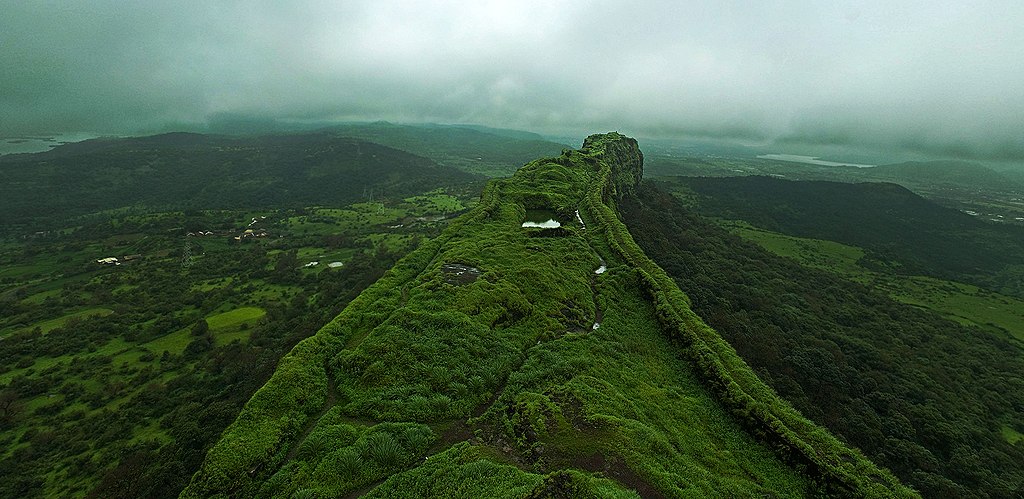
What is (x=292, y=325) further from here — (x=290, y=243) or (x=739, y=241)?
(x=739, y=241)

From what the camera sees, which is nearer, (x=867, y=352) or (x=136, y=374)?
A: (x=867, y=352)

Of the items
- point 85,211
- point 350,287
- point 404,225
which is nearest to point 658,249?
point 350,287

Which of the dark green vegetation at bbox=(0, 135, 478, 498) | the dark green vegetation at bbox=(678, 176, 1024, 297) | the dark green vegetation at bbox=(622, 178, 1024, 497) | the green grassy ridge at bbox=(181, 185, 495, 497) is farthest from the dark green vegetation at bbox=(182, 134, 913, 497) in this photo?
the dark green vegetation at bbox=(678, 176, 1024, 297)

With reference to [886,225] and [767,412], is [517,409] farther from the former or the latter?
[886,225]

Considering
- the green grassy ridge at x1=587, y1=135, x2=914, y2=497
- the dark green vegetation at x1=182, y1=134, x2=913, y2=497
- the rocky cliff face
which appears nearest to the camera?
the dark green vegetation at x1=182, y1=134, x2=913, y2=497

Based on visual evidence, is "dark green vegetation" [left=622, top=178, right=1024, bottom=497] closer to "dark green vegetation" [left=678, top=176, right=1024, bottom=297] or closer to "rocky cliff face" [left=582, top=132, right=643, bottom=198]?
"rocky cliff face" [left=582, top=132, right=643, bottom=198]

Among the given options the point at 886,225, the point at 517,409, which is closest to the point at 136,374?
the point at 517,409

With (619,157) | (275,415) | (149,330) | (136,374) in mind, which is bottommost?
(136,374)
